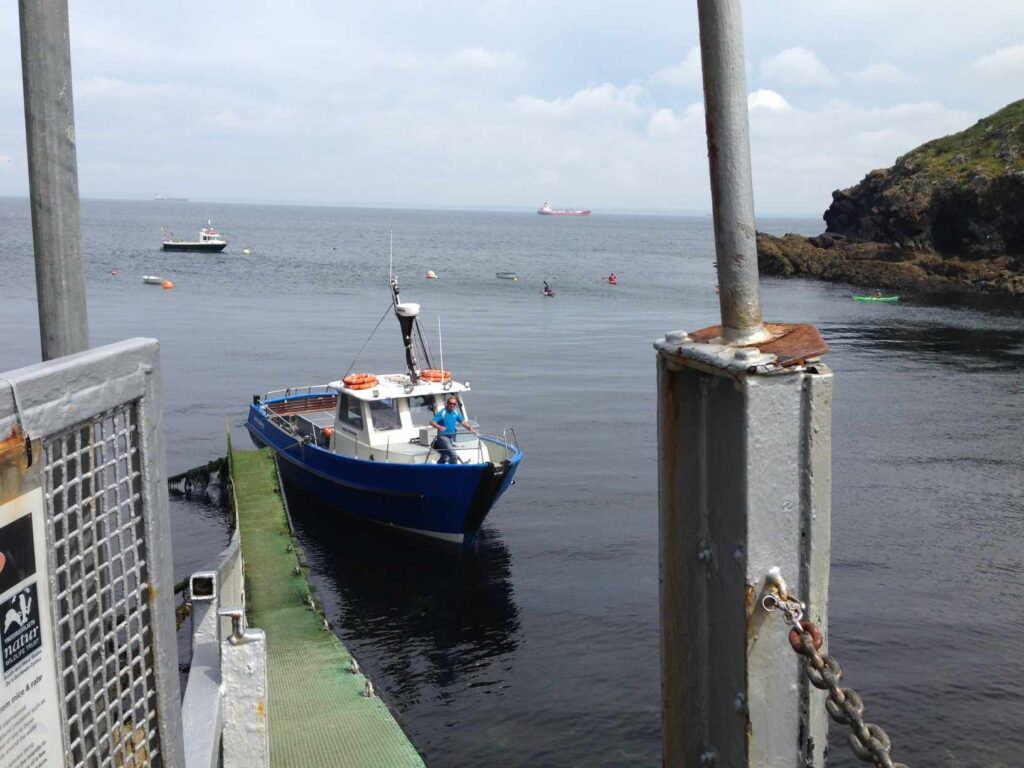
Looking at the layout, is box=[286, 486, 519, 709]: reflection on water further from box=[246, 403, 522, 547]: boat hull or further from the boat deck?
the boat deck

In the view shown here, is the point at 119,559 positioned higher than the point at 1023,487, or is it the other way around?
the point at 119,559

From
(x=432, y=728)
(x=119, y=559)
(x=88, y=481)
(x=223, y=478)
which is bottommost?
(x=432, y=728)

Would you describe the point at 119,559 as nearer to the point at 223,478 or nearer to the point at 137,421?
the point at 137,421

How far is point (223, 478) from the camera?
22453 millimetres

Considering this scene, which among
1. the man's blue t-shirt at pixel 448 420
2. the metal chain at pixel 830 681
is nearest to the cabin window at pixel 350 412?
the man's blue t-shirt at pixel 448 420

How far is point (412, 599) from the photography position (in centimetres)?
1734

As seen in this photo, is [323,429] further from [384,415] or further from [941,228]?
[941,228]

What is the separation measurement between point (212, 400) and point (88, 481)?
105 feet

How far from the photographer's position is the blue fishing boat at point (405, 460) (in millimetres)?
18297

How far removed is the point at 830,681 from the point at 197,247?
10725cm

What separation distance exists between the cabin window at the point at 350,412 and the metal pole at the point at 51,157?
628 inches

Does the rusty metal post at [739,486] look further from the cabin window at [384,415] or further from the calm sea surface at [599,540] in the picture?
the cabin window at [384,415]

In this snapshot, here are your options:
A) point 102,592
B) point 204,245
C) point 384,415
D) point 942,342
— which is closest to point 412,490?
point 384,415

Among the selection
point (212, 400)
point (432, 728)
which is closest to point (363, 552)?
point (432, 728)
